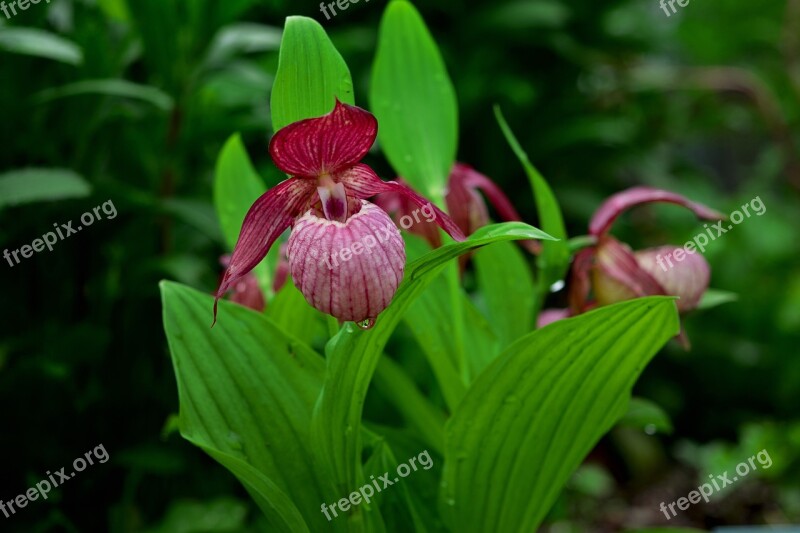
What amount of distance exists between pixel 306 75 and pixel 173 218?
592mm

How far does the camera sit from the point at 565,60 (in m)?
1.77

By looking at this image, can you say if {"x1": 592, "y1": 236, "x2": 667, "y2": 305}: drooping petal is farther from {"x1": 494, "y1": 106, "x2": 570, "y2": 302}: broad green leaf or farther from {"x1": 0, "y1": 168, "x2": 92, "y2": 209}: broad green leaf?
{"x1": 0, "y1": 168, "x2": 92, "y2": 209}: broad green leaf

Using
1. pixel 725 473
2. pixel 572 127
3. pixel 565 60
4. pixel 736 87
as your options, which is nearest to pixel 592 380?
pixel 725 473

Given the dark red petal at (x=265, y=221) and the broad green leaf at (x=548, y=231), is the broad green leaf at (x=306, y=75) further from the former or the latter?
the broad green leaf at (x=548, y=231)

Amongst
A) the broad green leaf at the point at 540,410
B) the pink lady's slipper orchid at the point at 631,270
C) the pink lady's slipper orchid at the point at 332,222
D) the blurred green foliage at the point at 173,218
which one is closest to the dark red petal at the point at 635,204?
the pink lady's slipper orchid at the point at 631,270

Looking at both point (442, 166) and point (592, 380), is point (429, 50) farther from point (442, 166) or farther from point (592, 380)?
point (592, 380)

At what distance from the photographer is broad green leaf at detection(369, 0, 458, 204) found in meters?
0.77

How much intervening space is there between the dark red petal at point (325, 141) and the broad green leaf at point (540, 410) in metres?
0.22

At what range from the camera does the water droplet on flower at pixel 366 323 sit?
0.51m

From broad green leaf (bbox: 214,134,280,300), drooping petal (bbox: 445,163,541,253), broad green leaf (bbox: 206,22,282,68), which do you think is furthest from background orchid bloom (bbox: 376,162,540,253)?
broad green leaf (bbox: 206,22,282,68)

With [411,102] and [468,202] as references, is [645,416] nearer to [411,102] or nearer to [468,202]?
[468,202]

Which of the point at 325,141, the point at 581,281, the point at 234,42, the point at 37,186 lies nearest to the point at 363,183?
the point at 325,141

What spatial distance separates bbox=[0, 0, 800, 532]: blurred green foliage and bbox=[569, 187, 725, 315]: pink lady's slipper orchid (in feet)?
1.21

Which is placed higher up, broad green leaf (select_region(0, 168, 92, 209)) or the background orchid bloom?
broad green leaf (select_region(0, 168, 92, 209))
